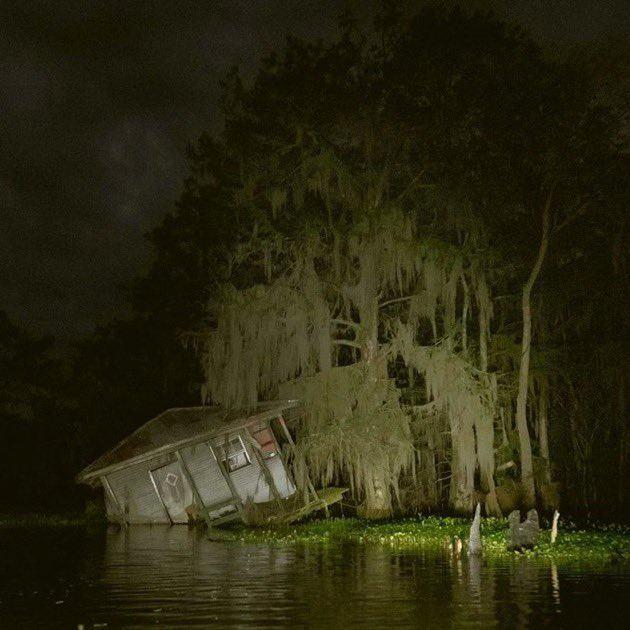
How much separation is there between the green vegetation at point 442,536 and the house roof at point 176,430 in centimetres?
330

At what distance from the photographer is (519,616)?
31.0 feet

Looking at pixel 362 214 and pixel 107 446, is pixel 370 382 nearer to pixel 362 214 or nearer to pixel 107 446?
pixel 362 214

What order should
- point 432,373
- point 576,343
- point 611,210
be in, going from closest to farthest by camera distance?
point 432,373 < point 611,210 < point 576,343

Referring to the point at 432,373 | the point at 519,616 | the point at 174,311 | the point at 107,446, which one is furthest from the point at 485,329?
the point at 107,446

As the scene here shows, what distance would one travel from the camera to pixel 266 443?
99.3ft

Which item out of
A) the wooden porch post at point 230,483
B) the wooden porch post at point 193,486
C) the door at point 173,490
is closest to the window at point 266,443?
the wooden porch post at point 230,483

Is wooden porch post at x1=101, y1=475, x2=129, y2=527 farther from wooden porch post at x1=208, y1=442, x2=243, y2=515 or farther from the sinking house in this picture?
wooden porch post at x1=208, y1=442, x2=243, y2=515

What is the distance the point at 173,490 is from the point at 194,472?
1.15m

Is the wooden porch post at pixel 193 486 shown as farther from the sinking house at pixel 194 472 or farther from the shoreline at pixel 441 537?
the shoreline at pixel 441 537

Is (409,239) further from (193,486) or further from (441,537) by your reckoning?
(193,486)

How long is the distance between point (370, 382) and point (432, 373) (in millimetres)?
1664

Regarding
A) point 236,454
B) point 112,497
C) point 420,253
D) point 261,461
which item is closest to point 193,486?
point 236,454

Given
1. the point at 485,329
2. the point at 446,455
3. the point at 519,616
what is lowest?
the point at 519,616

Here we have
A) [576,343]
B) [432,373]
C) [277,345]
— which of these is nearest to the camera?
[432,373]
